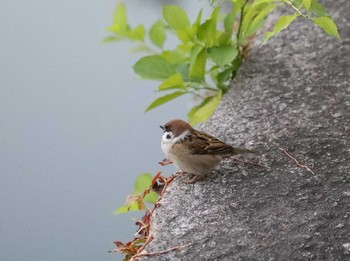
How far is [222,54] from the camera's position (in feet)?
10.4

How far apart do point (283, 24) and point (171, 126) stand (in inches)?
20.5

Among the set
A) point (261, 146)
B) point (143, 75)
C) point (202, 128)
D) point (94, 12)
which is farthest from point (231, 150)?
point (94, 12)

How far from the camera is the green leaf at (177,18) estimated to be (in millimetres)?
3154

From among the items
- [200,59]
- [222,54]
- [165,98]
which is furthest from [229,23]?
[165,98]

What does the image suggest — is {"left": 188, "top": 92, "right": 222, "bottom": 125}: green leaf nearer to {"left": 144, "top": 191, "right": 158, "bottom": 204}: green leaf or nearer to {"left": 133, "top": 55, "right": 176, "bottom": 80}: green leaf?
{"left": 133, "top": 55, "right": 176, "bottom": 80}: green leaf

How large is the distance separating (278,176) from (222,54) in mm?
806

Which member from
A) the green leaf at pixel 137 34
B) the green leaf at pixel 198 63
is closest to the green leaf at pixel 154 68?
the green leaf at pixel 198 63

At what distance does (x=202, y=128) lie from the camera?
116 inches

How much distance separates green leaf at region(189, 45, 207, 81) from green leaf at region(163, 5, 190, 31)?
12cm

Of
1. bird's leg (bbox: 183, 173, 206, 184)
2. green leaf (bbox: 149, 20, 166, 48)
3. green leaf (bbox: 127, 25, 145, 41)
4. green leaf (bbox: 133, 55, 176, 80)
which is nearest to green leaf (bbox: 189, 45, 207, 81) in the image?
→ green leaf (bbox: 133, 55, 176, 80)

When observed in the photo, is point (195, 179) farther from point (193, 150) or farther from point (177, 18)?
point (177, 18)

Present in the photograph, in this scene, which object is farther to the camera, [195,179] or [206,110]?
[206,110]

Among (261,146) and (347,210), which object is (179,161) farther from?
(347,210)

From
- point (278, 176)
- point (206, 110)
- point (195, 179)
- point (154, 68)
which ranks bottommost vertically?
point (278, 176)
